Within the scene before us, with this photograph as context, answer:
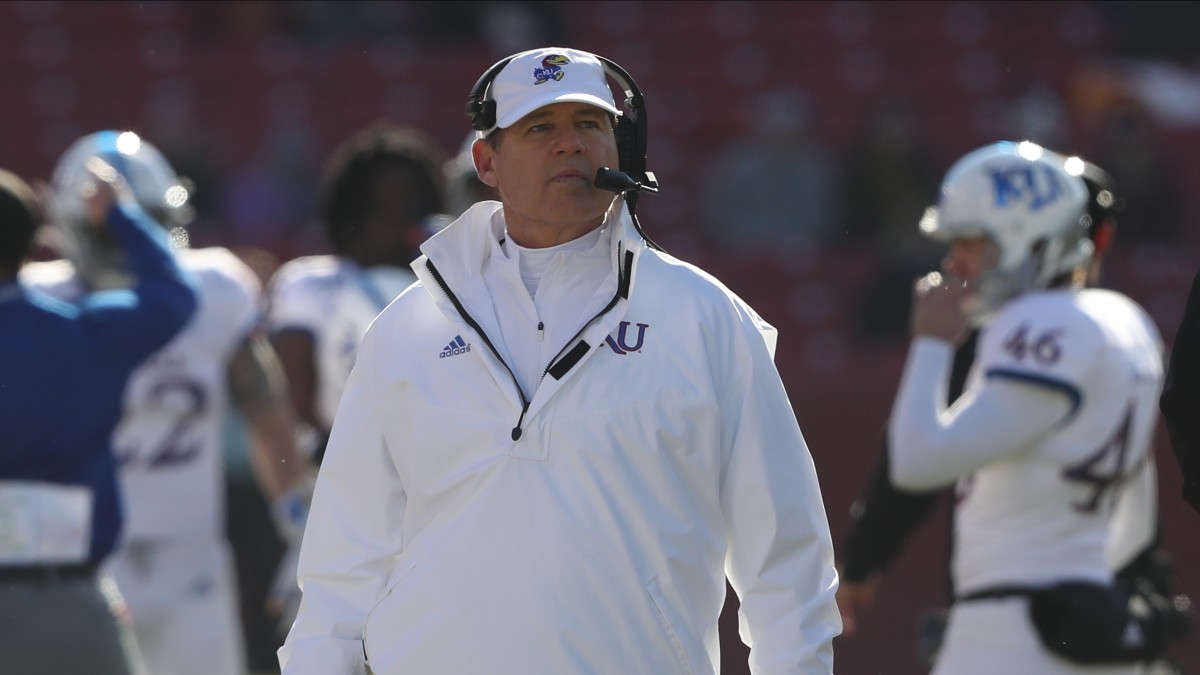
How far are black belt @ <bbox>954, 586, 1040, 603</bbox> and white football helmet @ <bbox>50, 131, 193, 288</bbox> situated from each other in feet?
10.8

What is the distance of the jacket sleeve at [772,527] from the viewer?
10.6ft

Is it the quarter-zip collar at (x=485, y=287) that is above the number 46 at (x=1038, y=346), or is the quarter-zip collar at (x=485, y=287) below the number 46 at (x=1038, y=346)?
above

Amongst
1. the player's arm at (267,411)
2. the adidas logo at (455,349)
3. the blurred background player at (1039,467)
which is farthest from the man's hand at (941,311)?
the player's arm at (267,411)

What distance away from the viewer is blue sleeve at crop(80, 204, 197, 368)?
5.00 m

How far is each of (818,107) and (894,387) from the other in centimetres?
432

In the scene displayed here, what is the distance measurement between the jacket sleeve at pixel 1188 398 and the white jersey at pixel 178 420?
430cm

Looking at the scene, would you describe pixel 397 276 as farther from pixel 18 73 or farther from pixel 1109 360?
pixel 18 73

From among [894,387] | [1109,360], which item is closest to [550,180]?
[1109,360]

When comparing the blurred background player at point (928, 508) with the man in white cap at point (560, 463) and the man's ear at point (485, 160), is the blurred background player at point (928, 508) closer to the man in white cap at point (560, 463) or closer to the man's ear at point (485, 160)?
the man in white cap at point (560, 463)

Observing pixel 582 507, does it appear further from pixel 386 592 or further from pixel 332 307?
pixel 332 307

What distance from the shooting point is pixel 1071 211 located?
5.39 m

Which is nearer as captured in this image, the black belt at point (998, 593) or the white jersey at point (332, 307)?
the black belt at point (998, 593)

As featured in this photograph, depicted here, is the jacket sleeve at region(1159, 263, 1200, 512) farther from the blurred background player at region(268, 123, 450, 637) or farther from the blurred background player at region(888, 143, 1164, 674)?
the blurred background player at region(268, 123, 450, 637)

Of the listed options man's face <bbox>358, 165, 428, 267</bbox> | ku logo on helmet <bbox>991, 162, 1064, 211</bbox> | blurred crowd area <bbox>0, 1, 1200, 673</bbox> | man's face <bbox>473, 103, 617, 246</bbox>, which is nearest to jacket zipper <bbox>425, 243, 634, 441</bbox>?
man's face <bbox>473, 103, 617, 246</bbox>
